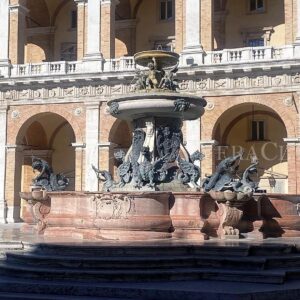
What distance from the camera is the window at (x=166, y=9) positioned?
34906mm

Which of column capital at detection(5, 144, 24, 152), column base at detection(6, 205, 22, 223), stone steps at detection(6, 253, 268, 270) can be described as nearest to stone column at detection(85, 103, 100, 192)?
column capital at detection(5, 144, 24, 152)

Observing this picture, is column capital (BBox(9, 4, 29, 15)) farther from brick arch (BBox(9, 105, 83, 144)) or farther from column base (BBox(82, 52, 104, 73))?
brick arch (BBox(9, 105, 83, 144))

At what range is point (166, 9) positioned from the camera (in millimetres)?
35094

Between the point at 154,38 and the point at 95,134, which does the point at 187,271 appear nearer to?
the point at 95,134

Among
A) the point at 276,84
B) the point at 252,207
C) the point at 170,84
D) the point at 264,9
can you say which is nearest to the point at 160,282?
the point at 252,207

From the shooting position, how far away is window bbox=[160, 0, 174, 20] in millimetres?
34906

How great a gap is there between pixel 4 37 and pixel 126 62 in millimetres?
6544

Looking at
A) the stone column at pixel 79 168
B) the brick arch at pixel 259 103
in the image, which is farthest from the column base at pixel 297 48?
the stone column at pixel 79 168

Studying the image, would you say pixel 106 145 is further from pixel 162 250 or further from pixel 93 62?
pixel 162 250

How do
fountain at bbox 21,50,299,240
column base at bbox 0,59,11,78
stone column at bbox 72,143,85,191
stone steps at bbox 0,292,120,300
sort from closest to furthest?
stone steps at bbox 0,292,120,300 → fountain at bbox 21,50,299,240 → stone column at bbox 72,143,85,191 → column base at bbox 0,59,11,78

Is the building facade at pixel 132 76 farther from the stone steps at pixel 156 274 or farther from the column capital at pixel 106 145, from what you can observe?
the stone steps at pixel 156 274

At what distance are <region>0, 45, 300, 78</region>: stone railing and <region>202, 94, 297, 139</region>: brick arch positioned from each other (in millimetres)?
1544

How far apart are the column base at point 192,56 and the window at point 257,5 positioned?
607 cm

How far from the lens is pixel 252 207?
13898 mm
